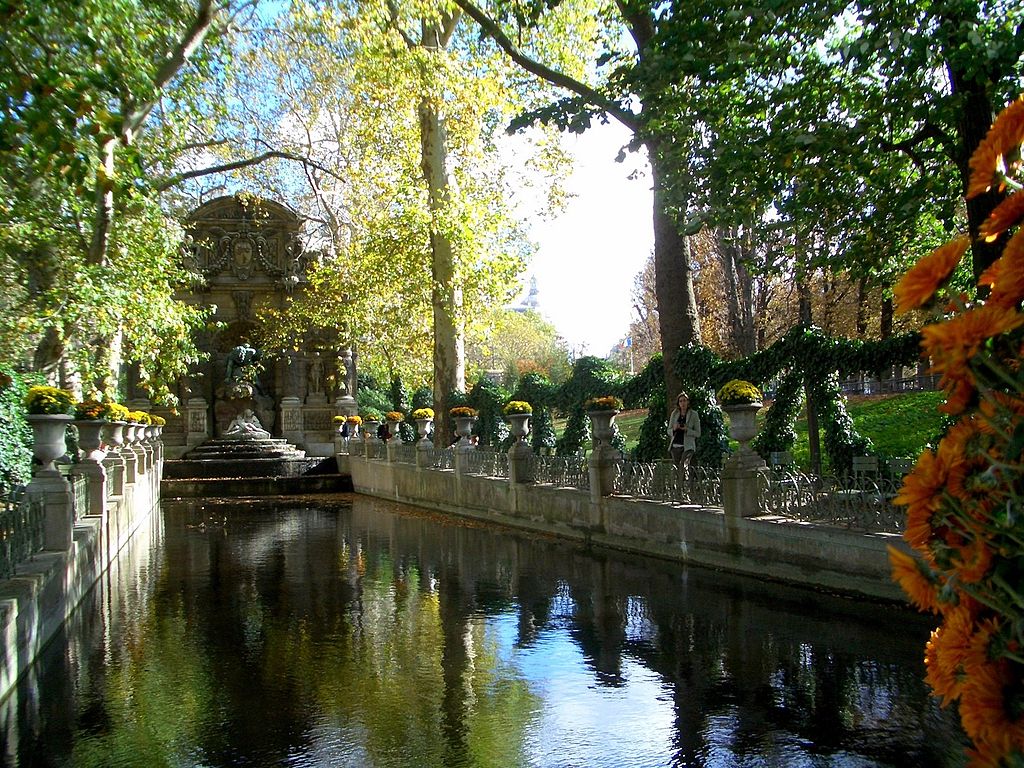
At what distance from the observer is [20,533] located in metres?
8.95

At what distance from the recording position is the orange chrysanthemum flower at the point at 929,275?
2555 mm

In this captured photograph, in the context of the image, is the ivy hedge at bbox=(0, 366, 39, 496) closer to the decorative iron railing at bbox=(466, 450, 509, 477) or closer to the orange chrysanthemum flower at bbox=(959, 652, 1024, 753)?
the decorative iron railing at bbox=(466, 450, 509, 477)

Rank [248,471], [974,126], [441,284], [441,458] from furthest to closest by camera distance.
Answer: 1. [248,471]
2. [441,284]
3. [441,458]
4. [974,126]

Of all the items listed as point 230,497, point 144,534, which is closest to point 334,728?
point 144,534

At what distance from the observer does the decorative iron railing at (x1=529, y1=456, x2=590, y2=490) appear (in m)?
16.1

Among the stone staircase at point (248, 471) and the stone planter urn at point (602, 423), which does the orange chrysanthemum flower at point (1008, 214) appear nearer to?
the stone planter urn at point (602, 423)

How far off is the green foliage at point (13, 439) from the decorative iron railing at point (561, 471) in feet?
27.0

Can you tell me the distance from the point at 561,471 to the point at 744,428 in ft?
17.4

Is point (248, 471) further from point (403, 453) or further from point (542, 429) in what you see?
point (542, 429)

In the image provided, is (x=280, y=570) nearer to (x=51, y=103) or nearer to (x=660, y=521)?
(x=660, y=521)

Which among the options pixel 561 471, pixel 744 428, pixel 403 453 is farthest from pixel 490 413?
pixel 744 428

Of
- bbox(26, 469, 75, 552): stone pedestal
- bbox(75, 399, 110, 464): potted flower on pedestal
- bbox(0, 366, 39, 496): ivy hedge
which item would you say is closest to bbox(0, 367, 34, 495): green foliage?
bbox(0, 366, 39, 496): ivy hedge

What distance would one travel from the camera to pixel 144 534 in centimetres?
1844

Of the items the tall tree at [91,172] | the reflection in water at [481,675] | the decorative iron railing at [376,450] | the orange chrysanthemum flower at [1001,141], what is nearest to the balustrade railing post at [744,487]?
the reflection in water at [481,675]
